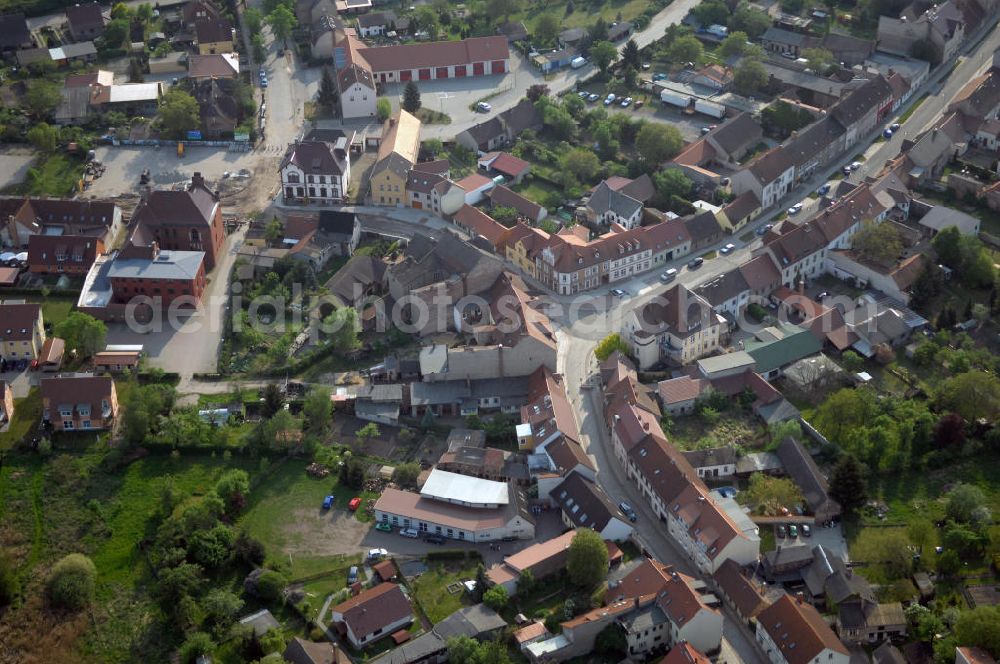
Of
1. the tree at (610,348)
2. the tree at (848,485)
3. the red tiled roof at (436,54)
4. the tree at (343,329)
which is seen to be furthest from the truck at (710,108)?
the tree at (848,485)

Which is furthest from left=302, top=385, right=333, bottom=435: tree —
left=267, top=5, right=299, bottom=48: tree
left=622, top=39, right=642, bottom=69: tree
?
left=267, top=5, right=299, bottom=48: tree

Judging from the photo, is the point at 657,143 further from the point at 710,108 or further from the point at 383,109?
the point at 383,109

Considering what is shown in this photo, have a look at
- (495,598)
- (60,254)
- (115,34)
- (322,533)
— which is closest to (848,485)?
(495,598)

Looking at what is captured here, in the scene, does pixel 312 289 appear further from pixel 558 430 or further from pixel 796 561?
pixel 796 561

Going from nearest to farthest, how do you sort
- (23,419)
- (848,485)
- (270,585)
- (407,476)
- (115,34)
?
1. (270,585)
2. (848,485)
3. (407,476)
4. (23,419)
5. (115,34)

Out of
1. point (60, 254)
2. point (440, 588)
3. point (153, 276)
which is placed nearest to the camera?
point (440, 588)

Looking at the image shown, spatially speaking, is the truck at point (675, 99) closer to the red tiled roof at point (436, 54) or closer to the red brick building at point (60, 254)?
the red tiled roof at point (436, 54)

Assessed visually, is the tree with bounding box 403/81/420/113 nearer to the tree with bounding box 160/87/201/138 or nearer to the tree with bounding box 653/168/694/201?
the tree with bounding box 160/87/201/138
